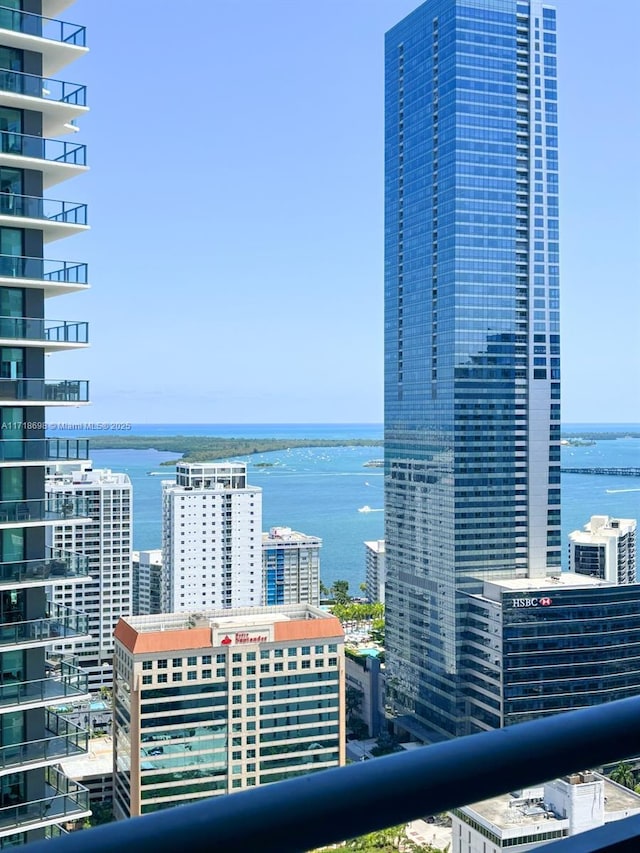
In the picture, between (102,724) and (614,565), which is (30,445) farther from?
(614,565)

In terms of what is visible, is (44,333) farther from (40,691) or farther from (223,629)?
(223,629)

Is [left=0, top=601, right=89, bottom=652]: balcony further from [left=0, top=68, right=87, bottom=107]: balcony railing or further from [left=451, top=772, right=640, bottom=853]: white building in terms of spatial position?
[left=451, top=772, right=640, bottom=853]: white building

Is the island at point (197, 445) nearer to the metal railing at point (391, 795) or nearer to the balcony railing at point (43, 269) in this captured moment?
the balcony railing at point (43, 269)

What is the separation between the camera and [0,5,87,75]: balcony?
3.20 m

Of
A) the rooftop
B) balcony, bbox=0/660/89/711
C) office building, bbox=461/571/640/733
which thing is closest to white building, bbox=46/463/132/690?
the rooftop

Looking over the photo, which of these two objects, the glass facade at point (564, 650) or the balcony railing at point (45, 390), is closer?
the balcony railing at point (45, 390)

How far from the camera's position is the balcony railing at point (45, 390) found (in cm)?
324

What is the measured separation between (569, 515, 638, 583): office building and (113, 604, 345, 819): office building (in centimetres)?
553

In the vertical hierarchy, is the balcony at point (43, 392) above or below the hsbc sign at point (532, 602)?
above

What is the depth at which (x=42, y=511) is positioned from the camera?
10.7 ft

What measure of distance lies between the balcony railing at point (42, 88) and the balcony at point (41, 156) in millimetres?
144

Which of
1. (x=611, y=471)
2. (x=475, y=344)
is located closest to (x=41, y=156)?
(x=475, y=344)

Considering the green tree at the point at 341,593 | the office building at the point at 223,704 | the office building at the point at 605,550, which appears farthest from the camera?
the green tree at the point at 341,593

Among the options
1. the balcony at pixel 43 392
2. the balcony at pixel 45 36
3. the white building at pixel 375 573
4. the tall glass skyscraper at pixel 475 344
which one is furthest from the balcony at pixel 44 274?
the white building at pixel 375 573
